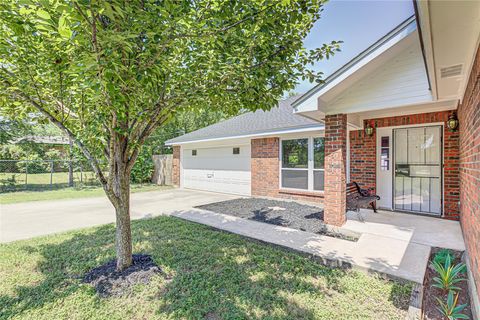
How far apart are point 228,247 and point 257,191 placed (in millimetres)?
6077

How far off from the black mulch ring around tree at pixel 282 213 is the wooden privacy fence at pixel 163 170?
7868mm

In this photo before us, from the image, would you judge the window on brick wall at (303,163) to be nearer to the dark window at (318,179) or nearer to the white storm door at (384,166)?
the dark window at (318,179)

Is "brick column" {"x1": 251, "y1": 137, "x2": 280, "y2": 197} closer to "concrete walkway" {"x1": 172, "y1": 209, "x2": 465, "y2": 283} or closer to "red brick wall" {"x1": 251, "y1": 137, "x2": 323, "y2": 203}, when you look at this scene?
"red brick wall" {"x1": 251, "y1": 137, "x2": 323, "y2": 203}

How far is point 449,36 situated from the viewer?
7.43 ft

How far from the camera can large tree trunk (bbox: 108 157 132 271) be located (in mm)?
3584

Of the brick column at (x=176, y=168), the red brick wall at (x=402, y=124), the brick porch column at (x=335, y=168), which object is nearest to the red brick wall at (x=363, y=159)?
the red brick wall at (x=402, y=124)

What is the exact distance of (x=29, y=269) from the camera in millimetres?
3957

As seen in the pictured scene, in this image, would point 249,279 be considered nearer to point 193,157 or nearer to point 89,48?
point 89,48

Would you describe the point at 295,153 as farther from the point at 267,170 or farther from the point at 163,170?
the point at 163,170

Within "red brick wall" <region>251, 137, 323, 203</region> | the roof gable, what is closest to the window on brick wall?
"red brick wall" <region>251, 137, 323, 203</region>

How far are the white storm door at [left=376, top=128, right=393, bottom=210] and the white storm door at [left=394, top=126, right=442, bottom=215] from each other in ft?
0.50

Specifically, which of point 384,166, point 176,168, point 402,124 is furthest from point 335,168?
point 176,168

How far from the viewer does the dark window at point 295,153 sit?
9.16m

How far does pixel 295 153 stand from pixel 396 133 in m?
3.47
